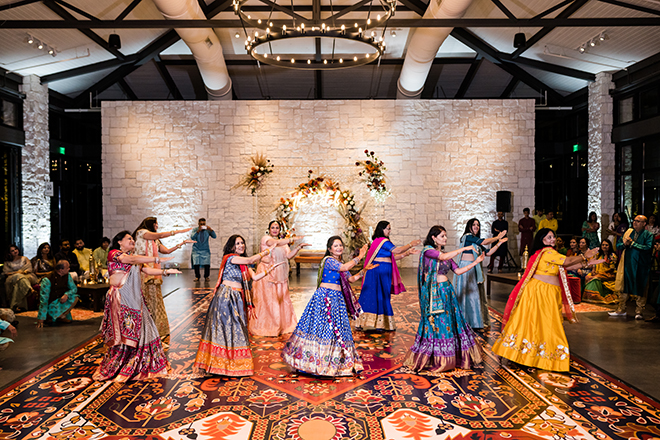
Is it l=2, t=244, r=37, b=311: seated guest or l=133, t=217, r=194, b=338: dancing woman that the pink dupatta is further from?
l=2, t=244, r=37, b=311: seated guest

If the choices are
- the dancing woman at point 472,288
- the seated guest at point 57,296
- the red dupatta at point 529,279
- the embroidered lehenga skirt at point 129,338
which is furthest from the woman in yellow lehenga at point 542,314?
the seated guest at point 57,296

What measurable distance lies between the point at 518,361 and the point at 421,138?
8.15m

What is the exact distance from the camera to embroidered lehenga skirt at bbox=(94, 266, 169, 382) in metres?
4.23

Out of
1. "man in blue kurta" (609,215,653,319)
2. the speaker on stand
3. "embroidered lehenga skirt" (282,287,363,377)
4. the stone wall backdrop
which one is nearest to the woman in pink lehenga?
"embroidered lehenga skirt" (282,287,363,377)

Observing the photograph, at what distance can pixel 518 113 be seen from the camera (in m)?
11.9

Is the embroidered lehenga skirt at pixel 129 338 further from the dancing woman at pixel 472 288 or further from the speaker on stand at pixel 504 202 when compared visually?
the speaker on stand at pixel 504 202

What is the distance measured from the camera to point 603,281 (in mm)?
8000

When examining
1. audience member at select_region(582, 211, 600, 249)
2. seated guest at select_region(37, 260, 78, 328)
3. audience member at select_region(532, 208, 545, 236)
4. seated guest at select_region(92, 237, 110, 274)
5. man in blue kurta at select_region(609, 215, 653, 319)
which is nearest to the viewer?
seated guest at select_region(37, 260, 78, 328)

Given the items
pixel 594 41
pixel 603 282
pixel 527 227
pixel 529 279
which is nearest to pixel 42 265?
pixel 529 279

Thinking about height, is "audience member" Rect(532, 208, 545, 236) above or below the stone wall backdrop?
below

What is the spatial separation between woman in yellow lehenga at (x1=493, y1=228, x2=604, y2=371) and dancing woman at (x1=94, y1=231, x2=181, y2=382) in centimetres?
328

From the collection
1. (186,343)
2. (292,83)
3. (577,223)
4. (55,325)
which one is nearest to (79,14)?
(292,83)

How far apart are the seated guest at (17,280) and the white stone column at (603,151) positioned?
1157 centimetres

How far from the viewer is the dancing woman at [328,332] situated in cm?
420
